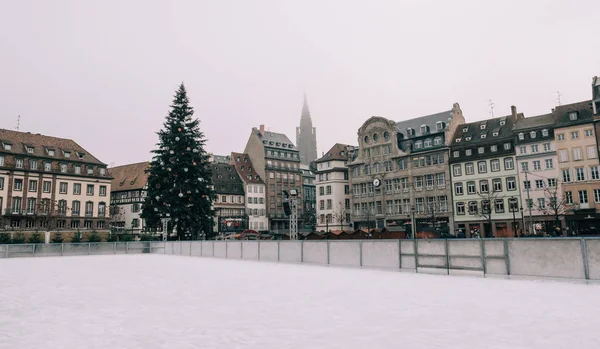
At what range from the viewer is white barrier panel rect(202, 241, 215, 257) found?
34.8 m

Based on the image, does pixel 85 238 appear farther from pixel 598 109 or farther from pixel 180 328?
pixel 598 109

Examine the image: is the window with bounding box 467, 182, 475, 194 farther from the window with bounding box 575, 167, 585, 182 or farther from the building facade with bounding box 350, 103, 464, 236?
the window with bounding box 575, 167, 585, 182

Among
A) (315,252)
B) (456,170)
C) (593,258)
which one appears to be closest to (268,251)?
(315,252)

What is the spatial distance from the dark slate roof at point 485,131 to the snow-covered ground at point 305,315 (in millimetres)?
54389

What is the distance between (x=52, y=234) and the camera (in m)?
66.2

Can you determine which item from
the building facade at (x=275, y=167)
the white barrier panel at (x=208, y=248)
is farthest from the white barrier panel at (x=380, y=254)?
the building facade at (x=275, y=167)

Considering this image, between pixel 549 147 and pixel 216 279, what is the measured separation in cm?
5398

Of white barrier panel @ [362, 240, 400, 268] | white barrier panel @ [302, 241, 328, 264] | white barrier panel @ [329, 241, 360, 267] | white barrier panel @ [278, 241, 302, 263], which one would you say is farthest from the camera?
white barrier panel @ [278, 241, 302, 263]

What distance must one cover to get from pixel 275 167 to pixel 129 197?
31.7 m

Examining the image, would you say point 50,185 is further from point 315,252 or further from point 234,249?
point 315,252

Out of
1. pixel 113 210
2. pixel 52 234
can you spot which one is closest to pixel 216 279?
pixel 52 234

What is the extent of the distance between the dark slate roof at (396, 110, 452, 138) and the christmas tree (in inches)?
1535

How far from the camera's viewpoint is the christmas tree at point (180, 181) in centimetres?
4462

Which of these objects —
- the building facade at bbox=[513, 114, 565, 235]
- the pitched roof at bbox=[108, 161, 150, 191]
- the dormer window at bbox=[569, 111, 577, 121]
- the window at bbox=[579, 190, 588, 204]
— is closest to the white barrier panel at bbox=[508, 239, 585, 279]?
the building facade at bbox=[513, 114, 565, 235]
